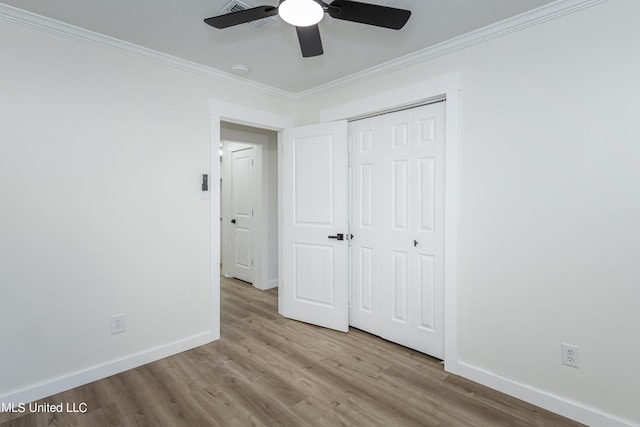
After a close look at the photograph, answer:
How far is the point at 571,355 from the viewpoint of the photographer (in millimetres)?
1886

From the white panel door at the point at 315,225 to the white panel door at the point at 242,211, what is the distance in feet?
4.77

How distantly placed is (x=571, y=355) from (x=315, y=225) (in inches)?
86.3

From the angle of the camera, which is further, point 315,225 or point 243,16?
point 315,225

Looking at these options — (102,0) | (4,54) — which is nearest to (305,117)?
(102,0)

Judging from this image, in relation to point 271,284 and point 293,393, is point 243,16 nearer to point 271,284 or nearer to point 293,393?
point 293,393

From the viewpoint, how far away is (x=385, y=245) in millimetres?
2908

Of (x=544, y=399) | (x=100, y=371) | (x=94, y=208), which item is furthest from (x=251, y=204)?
(x=544, y=399)

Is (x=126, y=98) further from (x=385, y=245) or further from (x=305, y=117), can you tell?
(x=385, y=245)

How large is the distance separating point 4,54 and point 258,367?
106 inches

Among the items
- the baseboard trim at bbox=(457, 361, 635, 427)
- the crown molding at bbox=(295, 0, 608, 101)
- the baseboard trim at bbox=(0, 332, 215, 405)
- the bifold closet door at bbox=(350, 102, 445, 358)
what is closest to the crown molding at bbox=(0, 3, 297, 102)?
the crown molding at bbox=(295, 0, 608, 101)

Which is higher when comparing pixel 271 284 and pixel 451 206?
pixel 451 206

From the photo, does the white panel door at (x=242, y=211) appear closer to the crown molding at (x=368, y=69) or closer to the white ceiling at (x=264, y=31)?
the crown molding at (x=368, y=69)

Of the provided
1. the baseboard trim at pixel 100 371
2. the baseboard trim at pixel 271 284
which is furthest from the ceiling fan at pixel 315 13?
the baseboard trim at pixel 271 284

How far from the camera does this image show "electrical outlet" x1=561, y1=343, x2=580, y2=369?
186cm
